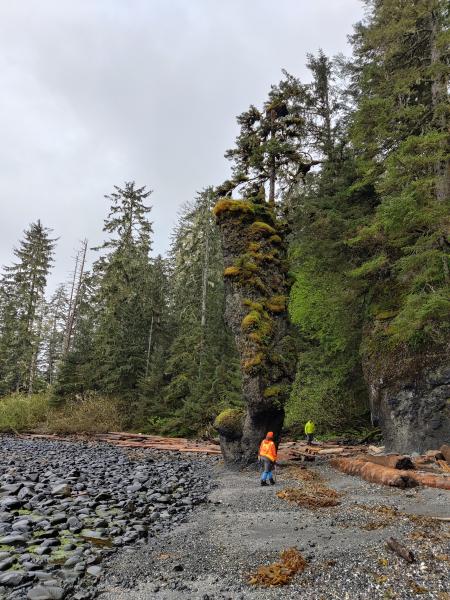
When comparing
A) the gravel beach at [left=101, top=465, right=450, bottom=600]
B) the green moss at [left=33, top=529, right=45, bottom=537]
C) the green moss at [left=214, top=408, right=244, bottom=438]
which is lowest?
the green moss at [left=33, top=529, right=45, bottom=537]

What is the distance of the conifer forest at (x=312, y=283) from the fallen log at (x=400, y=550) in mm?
7378

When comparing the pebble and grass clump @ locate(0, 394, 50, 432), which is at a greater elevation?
grass clump @ locate(0, 394, 50, 432)

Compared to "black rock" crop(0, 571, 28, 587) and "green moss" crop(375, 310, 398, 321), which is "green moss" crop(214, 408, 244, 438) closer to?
"green moss" crop(375, 310, 398, 321)

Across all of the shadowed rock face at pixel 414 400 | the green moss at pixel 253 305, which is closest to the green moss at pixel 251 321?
the green moss at pixel 253 305

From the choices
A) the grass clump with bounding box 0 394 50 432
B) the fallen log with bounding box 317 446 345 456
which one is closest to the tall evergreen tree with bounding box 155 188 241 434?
the fallen log with bounding box 317 446 345 456

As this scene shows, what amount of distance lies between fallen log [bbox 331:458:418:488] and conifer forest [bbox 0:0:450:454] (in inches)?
101

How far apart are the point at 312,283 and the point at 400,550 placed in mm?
15670

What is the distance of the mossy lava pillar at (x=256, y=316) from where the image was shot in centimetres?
1244

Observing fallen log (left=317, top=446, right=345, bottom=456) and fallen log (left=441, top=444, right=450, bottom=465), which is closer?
fallen log (left=441, top=444, right=450, bottom=465)

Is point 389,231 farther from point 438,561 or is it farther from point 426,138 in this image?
point 438,561

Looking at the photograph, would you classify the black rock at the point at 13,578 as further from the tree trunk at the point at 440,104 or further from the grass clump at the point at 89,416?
the grass clump at the point at 89,416

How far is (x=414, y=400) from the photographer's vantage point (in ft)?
43.0

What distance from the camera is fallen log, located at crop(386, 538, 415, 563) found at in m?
4.46

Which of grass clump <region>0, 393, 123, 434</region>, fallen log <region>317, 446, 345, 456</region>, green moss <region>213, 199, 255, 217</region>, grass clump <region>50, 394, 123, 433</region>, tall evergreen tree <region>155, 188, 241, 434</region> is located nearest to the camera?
green moss <region>213, 199, 255, 217</region>
